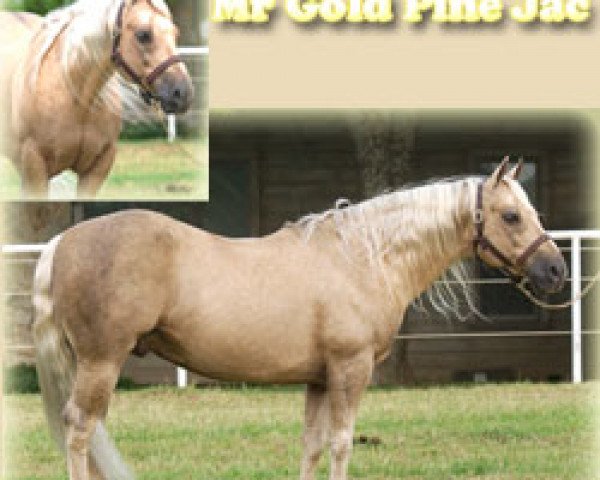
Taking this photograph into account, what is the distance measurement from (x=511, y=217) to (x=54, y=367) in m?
2.02

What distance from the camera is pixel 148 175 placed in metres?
6.05

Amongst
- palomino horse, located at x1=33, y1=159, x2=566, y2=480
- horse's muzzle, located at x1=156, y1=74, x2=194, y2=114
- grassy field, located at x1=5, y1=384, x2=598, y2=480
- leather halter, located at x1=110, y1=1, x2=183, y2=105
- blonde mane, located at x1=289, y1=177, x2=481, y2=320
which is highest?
leather halter, located at x1=110, y1=1, x2=183, y2=105

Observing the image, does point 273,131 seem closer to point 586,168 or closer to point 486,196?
point 586,168

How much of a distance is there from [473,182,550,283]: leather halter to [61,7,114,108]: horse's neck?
5.44 ft

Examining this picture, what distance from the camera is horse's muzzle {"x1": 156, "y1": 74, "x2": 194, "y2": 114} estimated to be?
224 inches

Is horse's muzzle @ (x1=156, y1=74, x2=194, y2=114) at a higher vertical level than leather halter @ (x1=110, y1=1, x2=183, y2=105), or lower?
lower

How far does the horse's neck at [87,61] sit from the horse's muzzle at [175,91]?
0.28 metres

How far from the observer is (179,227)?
577 centimetres

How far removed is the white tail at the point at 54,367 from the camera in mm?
5727

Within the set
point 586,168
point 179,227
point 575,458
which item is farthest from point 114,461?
point 586,168

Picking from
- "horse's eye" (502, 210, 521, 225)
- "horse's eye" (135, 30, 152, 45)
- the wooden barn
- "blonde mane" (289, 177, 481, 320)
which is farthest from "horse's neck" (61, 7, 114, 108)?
the wooden barn

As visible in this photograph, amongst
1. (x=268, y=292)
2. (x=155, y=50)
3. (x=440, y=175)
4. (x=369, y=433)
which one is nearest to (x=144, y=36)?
(x=155, y=50)

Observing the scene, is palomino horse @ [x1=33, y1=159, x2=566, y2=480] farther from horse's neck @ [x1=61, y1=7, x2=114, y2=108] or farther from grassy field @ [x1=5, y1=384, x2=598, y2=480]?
grassy field @ [x1=5, y1=384, x2=598, y2=480]

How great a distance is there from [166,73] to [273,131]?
23.3ft
